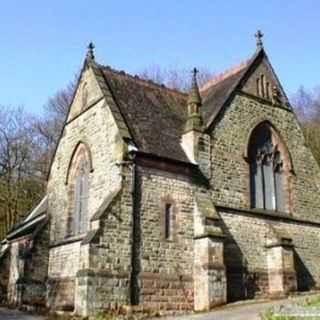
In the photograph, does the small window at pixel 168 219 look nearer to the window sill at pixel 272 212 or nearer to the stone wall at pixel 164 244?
the stone wall at pixel 164 244

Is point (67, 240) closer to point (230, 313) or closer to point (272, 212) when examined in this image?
point (230, 313)

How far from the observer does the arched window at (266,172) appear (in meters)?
24.3

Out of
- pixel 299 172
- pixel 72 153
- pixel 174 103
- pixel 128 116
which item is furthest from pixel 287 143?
pixel 72 153

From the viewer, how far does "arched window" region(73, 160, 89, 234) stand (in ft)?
73.7

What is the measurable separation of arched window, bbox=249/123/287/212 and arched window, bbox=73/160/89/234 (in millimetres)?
7375

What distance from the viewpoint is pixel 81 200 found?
23047 millimetres

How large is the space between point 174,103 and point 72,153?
5422 mm

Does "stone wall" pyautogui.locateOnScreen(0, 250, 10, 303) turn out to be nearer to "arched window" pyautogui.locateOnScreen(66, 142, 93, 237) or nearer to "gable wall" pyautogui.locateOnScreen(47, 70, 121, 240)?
"gable wall" pyautogui.locateOnScreen(47, 70, 121, 240)

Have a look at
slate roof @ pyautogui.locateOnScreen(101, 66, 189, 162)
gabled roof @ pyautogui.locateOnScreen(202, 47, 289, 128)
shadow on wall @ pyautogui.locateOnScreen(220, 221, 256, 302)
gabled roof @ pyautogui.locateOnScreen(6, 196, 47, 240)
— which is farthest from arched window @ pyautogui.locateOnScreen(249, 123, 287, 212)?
gabled roof @ pyautogui.locateOnScreen(6, 196, 47, 240)

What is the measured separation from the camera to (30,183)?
43.1 m

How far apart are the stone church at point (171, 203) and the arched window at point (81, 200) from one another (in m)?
0.10

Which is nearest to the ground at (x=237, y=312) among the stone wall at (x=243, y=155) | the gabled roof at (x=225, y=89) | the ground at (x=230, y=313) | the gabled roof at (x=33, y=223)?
the ground at (x=230, y=313)

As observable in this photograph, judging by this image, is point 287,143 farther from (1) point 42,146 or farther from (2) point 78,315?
(1) point 42,146

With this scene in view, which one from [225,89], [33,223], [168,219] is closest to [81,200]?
[168,219]
